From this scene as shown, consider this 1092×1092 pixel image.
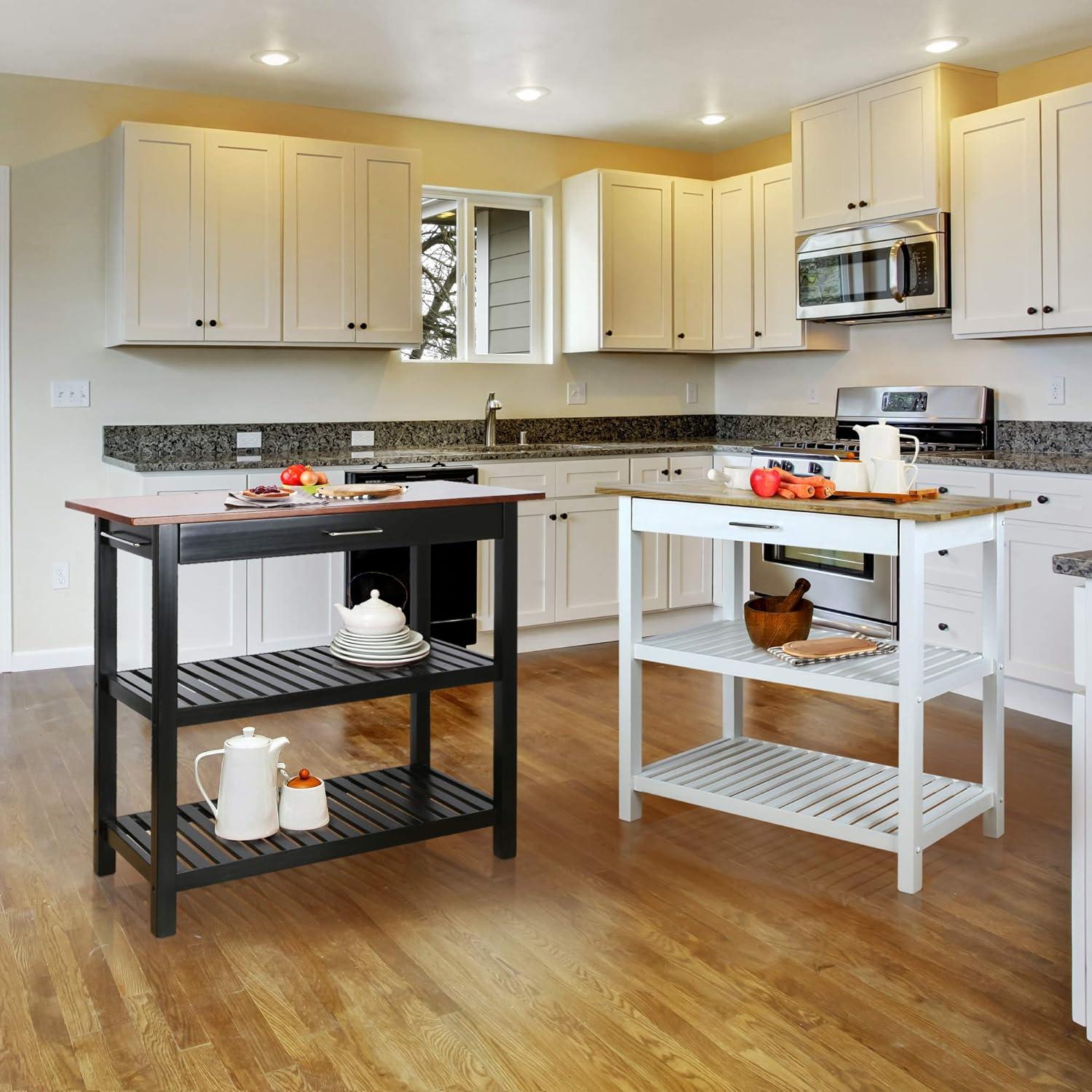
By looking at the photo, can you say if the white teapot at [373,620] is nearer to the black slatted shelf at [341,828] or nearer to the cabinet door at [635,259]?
the black slatted shelf at [341,828]

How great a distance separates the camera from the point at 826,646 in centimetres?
284

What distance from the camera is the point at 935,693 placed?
8.46 feet

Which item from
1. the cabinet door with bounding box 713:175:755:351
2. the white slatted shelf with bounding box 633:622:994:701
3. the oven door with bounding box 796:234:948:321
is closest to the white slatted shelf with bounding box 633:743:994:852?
the white slatted shelf with bounding box 633:622:994:701

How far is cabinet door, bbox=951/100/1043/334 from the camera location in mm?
4188

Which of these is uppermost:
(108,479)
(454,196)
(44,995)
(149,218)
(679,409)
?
(454,196)

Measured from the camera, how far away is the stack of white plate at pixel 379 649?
Result: 2.67 meters

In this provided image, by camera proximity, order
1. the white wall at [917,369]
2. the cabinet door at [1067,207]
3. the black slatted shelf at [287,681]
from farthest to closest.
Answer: the white wall at [917,369], the cabinet door at [1067,207], the black slatted shelf at [287,681]

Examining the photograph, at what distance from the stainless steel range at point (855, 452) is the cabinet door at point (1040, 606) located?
0.56 m

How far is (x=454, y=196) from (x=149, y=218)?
1.58m

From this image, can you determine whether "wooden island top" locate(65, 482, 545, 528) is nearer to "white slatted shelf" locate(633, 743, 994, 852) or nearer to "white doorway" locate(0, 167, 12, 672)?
"white slatted shelf" locate(633, 743, 994, 852)

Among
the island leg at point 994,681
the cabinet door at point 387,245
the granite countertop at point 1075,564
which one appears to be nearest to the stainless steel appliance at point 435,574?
the cabinet door at point 387,245

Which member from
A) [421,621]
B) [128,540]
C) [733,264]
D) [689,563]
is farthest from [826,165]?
[128,540]

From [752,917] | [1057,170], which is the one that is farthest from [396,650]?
[1057,170]

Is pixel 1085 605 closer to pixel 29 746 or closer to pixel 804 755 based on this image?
pixel 804 755
